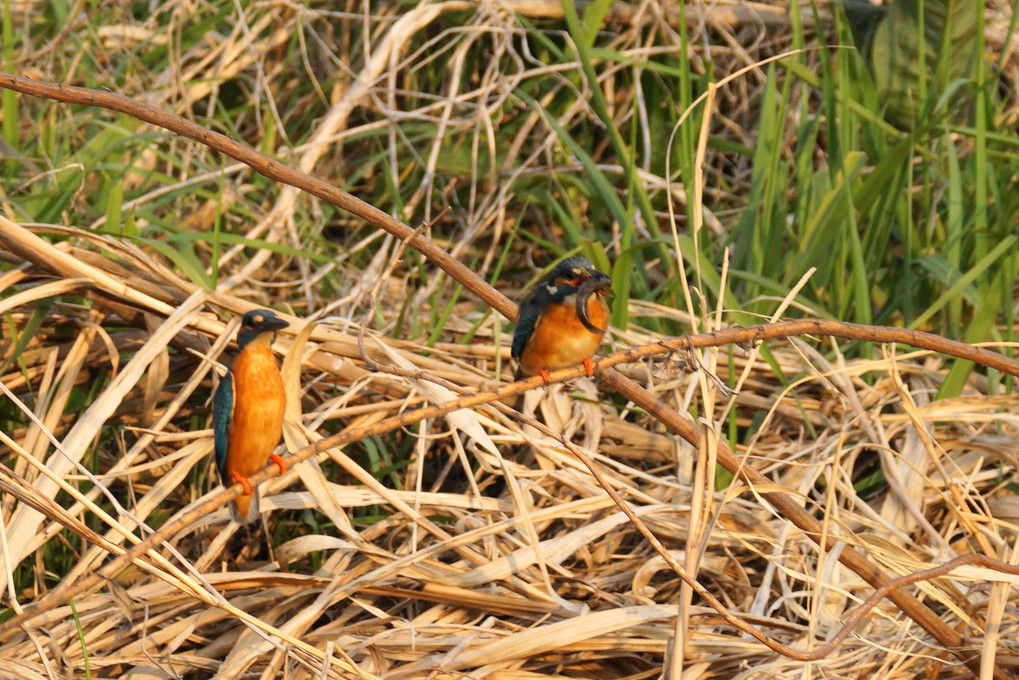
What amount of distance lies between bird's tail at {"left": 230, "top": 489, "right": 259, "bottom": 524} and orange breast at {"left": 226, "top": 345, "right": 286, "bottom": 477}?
18 centimetres

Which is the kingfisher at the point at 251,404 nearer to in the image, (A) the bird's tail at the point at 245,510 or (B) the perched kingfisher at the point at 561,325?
(A) the bird's tail at the point at 245,510

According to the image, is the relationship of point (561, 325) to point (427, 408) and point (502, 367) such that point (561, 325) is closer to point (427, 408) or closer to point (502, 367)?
point (427, 408)

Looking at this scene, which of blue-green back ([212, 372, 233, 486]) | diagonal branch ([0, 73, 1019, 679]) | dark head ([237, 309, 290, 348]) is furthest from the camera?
blue-green back ([212, 372, 233, 486])

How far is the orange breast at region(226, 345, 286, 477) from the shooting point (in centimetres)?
267

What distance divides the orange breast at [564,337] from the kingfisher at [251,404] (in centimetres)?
69

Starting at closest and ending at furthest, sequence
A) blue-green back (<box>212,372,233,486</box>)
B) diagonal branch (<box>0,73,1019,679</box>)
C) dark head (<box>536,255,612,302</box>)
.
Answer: diagonal branch (<box>0,73,1019,679</box>) → blue-green back (<box>212,372,233,486</box>) → dark head (<box>536,255,612,302</box>)

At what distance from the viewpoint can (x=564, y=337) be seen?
2803 millimetres

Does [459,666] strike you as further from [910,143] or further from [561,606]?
[910,143]

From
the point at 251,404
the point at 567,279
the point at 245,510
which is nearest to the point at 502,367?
the point at 567,279

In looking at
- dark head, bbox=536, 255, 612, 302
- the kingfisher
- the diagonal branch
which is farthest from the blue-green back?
dark head, bbox=536, 255, 612, 302

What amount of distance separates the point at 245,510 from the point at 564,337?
3.20ft

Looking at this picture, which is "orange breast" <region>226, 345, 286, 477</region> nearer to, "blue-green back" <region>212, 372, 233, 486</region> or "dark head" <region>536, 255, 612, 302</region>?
"blue-green back" <region>212, 372, 233, 486</region>

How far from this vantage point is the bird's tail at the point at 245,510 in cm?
287

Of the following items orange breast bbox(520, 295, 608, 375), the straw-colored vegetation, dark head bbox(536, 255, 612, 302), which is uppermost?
dark head bbox(536, 255, 612, 302)
